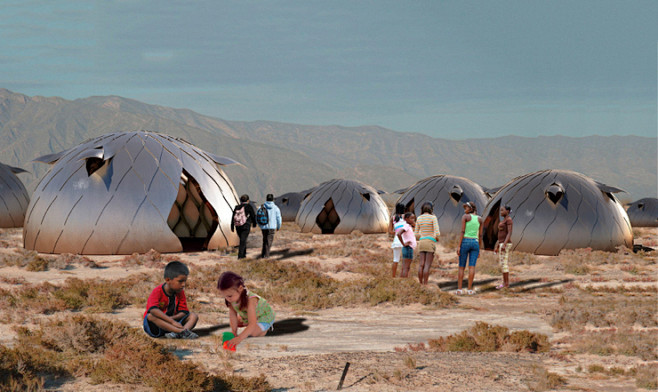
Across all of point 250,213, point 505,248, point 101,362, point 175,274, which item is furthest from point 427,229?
point 101,362

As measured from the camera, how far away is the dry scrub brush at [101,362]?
555 centimetres

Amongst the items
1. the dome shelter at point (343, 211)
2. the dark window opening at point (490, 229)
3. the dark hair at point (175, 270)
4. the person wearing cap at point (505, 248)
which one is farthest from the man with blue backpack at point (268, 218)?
the dome shelter at point (343, 211)

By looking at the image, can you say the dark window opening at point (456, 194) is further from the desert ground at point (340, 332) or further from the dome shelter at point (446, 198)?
the desert ground at point (340, 332)

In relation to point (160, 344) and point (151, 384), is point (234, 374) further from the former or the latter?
point (160, 344)

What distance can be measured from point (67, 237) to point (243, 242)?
5.39m

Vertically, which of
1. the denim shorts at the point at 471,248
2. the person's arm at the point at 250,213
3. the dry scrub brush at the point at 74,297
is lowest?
the dry scrub brush at the point at 74,297

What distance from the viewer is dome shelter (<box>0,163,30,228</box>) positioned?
31297mm

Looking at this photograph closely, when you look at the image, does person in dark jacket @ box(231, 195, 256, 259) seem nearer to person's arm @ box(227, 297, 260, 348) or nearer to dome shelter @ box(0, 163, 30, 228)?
person's arm @ box(227, 297, 260, 348)

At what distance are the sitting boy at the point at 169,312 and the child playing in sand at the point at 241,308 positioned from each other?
25.6 inches

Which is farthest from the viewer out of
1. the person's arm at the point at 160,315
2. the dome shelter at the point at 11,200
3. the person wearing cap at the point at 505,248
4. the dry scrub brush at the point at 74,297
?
the dome shelter at the point at 11,200

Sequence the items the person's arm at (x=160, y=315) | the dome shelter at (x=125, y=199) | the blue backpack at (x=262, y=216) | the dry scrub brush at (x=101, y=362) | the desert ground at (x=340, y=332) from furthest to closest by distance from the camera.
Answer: the dome shelter at (x=125, y=199) < the blue backpack at (x=262, y=216) < the person's arm at (x=160, y=315) < the desert ground at (x=340, y=332) < the dry scrub brush at (x=101, y=362)

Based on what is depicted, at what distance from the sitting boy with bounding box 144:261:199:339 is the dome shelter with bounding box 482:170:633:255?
51.2ft

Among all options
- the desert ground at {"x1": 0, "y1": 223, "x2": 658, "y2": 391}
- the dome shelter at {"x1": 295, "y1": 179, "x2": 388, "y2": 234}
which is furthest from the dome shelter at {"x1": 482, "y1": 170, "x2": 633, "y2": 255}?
the dome shelter at {"x1": 295, "y1": 179, "x2": 388, "y2": 234}

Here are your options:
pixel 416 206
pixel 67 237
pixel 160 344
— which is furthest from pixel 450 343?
pixel 416 206
